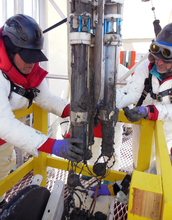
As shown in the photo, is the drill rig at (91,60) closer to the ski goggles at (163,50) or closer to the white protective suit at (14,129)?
the white protective suit at (14,129)

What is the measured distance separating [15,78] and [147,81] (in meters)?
1.26

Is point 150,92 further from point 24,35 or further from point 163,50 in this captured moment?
point 24,35

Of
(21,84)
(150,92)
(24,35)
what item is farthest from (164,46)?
(21,84)

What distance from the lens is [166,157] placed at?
2.51ft

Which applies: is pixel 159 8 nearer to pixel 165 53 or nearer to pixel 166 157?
pixel 165 53

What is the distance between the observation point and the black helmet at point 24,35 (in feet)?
4.03

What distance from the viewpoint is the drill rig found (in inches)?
32.9

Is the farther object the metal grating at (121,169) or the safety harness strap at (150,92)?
the metal grating at (121,169)

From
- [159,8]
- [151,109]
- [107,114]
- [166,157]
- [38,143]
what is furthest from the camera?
[159,8]

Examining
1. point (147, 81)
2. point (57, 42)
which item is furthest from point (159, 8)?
point (147, 81)

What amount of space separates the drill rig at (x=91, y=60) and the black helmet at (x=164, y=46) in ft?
2.49

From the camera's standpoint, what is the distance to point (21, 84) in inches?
54.9

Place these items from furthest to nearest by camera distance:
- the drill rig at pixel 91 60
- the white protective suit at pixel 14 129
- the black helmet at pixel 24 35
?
1. the black helmet at pixel 24 35
2. the white protective suit at pixel 14 129
3. the drill rig at pixel 91 60

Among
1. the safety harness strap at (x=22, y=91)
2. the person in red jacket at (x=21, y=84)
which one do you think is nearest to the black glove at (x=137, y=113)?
the person in red jacket at (x=21, y=84)
